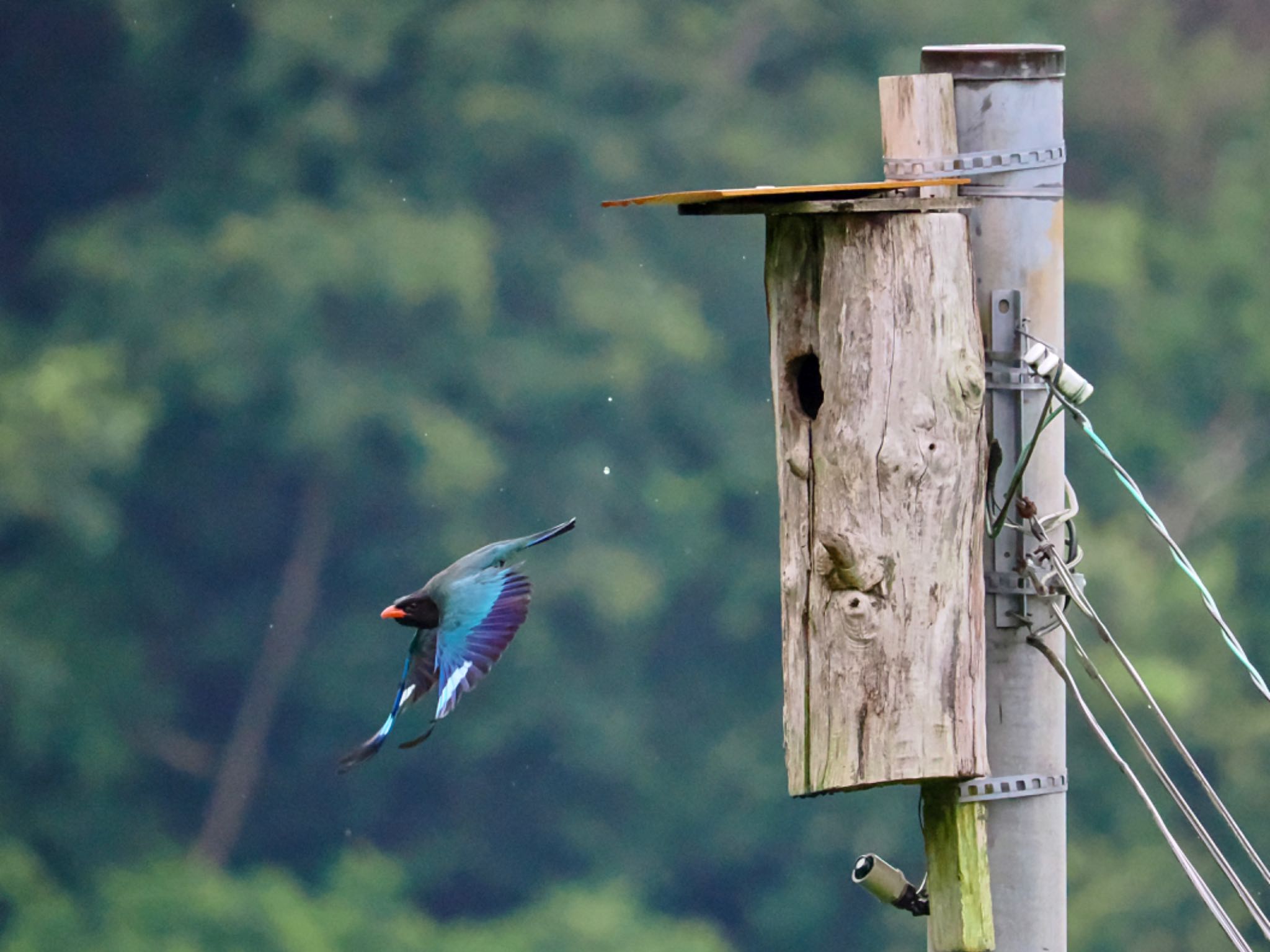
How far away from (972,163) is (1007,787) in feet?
2.79

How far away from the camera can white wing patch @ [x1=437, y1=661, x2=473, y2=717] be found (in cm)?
409

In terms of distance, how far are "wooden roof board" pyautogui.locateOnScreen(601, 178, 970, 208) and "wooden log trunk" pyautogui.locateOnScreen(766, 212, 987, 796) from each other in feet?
0.17

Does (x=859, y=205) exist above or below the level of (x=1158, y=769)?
above

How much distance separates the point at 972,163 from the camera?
297 cm

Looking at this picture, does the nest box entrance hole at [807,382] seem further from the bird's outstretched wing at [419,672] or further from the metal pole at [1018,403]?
the bird's outstretched wing at [419,672]

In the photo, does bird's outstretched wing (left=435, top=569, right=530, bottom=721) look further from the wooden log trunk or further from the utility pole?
the wooden log trunk

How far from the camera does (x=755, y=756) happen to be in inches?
634

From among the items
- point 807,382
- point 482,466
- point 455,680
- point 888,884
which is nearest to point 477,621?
point 455,680

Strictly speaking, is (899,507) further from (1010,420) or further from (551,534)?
(551,534)

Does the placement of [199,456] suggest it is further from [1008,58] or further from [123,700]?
[1008,58]

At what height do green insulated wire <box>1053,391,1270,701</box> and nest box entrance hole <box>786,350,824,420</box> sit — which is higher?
nest box entrance hole <box>786,350,824,420</box>

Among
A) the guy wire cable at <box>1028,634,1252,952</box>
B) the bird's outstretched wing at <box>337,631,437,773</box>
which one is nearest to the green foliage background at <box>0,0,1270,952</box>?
the bird's outstretched wing at <box>337,631,437,773</box>

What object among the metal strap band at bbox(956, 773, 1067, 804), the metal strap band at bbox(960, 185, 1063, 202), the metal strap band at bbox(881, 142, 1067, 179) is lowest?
the metal strap band at bbox(956, 773, 1067, 804)

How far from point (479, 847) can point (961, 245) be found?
13992mm
